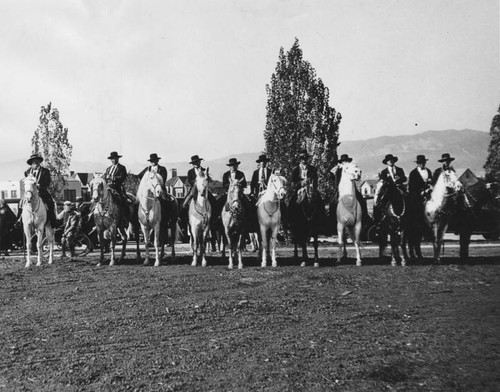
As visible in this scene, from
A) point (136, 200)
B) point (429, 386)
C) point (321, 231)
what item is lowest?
point (429, 386)

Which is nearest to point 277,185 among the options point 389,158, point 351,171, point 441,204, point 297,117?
point 351,171

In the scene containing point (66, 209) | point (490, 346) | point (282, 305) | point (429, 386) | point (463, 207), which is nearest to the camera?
point (429, 386)

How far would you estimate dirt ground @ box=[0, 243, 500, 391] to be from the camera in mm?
6949

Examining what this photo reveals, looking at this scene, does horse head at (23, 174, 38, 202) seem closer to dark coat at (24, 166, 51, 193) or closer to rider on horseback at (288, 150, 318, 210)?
dark coat at (24, 166, 51, 193)

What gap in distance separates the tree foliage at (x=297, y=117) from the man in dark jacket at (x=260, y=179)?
1600 cm

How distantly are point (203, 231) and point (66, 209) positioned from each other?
28.4 ft

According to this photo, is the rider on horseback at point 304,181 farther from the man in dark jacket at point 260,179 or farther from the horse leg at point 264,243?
the horse leg at point 264,243

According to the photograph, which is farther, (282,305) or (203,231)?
(203,231)

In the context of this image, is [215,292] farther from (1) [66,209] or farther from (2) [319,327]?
(1) [66,209]

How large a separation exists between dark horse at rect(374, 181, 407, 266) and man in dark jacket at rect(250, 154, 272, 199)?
326cm

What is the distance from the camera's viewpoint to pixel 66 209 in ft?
72.4

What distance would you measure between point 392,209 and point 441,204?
1.31 meters

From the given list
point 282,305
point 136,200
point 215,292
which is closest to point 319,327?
point 282,305

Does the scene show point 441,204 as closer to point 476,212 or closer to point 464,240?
point 464,240
